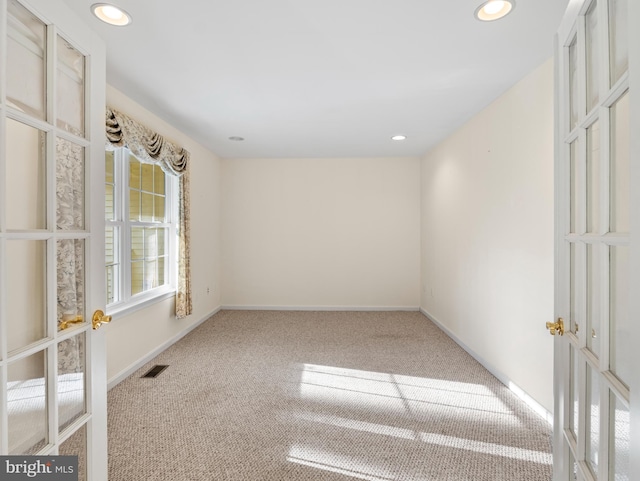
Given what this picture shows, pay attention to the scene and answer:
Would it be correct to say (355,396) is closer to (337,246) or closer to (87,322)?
(87,322)

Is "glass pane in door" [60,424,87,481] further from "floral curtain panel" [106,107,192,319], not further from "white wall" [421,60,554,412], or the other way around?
"white wall" [421,60,554,412]

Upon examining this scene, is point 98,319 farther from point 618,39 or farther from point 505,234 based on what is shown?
point 505,234

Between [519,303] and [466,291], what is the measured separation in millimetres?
1027

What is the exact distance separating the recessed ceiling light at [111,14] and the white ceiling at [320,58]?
1.6 inches

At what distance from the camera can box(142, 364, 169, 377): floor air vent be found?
3059mm

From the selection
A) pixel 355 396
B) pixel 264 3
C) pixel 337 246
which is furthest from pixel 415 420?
pixel 337 246

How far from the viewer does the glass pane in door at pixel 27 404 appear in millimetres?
945

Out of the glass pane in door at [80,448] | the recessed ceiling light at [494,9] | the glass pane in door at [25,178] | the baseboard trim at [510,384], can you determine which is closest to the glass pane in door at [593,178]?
the recessed ceiling light at [494,9]

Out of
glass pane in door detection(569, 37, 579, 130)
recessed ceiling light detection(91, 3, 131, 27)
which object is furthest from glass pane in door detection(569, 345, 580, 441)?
recessed ceiling light detection(91, 3, 131, 27)

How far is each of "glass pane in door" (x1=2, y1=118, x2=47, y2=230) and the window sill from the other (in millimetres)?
2029

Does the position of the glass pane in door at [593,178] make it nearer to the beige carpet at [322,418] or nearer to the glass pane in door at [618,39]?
the glass pane in door at [618,39]

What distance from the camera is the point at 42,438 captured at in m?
1.05

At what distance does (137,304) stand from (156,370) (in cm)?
63

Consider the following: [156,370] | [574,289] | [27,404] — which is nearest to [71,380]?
[27,404]
